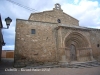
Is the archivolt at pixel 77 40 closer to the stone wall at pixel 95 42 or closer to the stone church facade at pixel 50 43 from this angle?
the stone church facade at pixel 50 43

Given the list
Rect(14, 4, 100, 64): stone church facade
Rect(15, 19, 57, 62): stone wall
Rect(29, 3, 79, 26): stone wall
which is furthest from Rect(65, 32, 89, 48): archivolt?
Rect(29, 3, 79, 26): stone wall

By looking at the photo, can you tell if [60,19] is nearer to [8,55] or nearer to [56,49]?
[56,49]

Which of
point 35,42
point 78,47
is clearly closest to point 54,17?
point 78,47

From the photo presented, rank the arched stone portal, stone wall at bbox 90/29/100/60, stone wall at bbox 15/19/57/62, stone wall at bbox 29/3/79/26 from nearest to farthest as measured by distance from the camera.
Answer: stone wall at bbox 15/19/57/62 < the arched stone portal < stone wall at bbox 90/29/100/60 < stone wall at bbox 29/3/79/26

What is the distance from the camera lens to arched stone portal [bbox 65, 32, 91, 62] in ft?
45.9

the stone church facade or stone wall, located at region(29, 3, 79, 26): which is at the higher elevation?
stone wall, located at region(29, 3, 79, 26)

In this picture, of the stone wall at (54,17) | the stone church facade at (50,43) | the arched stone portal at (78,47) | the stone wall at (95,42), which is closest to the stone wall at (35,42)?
the stone church facade at (50,43)

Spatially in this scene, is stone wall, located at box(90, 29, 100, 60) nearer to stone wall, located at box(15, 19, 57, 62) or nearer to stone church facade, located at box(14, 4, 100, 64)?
stone church facade, located at box(14, 4, 100, 64)

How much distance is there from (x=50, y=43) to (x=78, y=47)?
475 centimetres

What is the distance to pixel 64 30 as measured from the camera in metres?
13.0

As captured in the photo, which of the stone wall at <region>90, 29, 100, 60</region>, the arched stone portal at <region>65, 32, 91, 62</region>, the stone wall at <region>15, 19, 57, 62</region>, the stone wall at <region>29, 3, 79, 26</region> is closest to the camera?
the stone wall at <region>15, 19, 57, 62</region>

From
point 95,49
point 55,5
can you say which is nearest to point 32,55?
point 95,49

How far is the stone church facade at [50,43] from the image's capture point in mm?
11859

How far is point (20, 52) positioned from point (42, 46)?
282cm
